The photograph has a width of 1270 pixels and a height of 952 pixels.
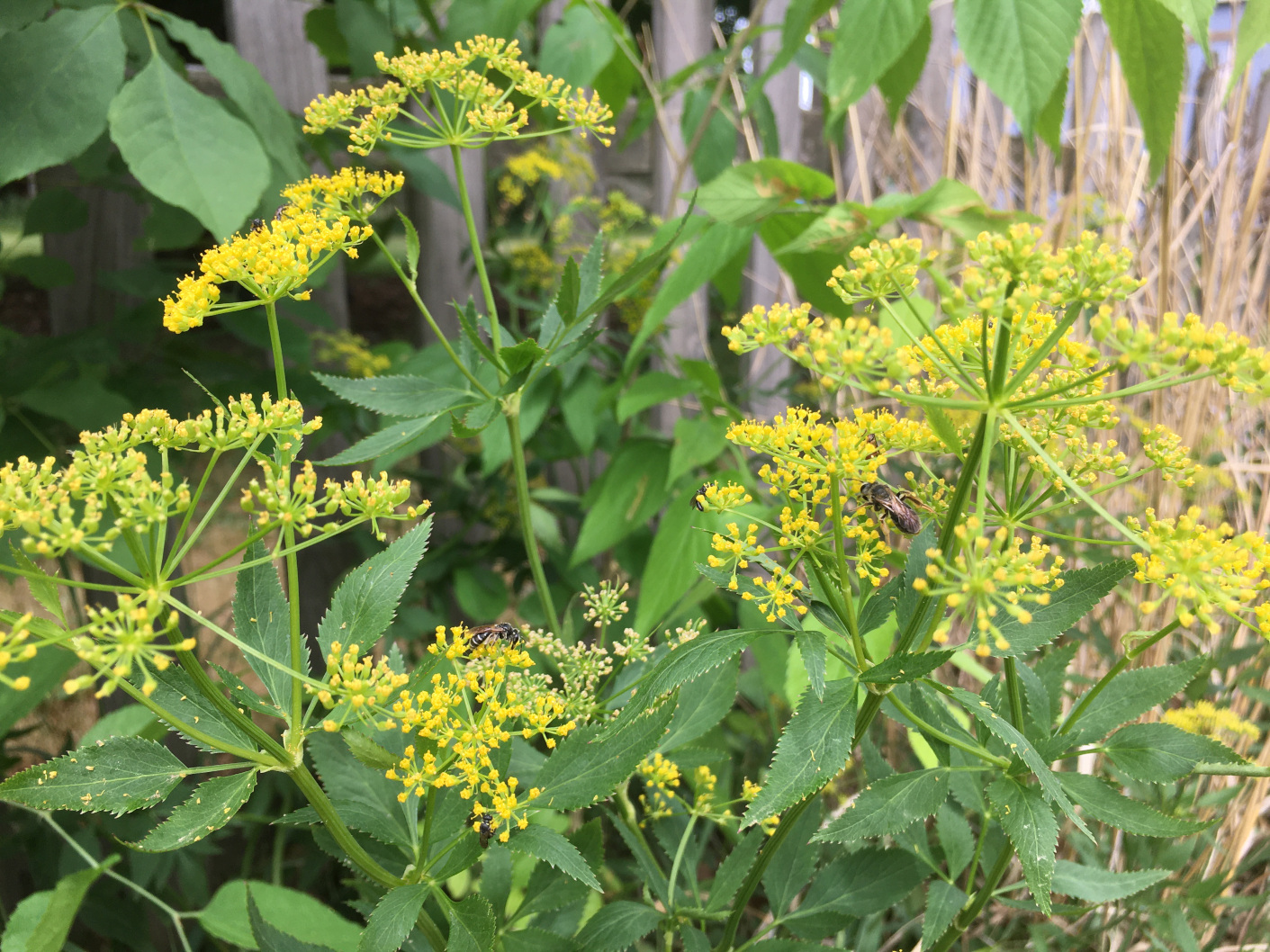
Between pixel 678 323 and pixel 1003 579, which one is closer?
pixel 1003 579

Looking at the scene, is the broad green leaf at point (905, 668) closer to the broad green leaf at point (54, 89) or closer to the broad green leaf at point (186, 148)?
the broad green leaf at point (186, 148)

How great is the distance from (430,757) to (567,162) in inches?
73.4

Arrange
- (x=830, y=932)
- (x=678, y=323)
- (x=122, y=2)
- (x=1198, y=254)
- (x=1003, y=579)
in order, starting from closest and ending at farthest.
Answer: (x=1003, y=579) < (x=830, y=932) < (x=122, y=2) < (x=1198, y=254) < (x=678, y=323)

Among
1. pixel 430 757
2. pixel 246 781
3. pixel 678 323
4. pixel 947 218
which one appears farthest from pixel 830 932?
pixel 678 323

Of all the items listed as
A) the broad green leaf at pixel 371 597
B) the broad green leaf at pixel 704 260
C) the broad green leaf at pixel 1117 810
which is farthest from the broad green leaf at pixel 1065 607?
the broad green leaf at pixel 704 260

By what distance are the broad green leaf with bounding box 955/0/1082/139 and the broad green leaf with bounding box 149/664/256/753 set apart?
87 centimetres

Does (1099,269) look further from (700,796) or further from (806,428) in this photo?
(700,796)

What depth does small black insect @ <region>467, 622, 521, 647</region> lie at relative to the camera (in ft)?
2.54

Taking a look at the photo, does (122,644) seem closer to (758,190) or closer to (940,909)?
(940,909)

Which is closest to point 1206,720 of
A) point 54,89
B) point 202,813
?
point 202,813

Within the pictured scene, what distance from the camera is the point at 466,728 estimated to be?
25.8 inches

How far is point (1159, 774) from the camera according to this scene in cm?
72

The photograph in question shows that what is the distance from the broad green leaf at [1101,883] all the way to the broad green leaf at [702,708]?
1.12 feet

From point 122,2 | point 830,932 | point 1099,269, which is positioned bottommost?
point 830,932
